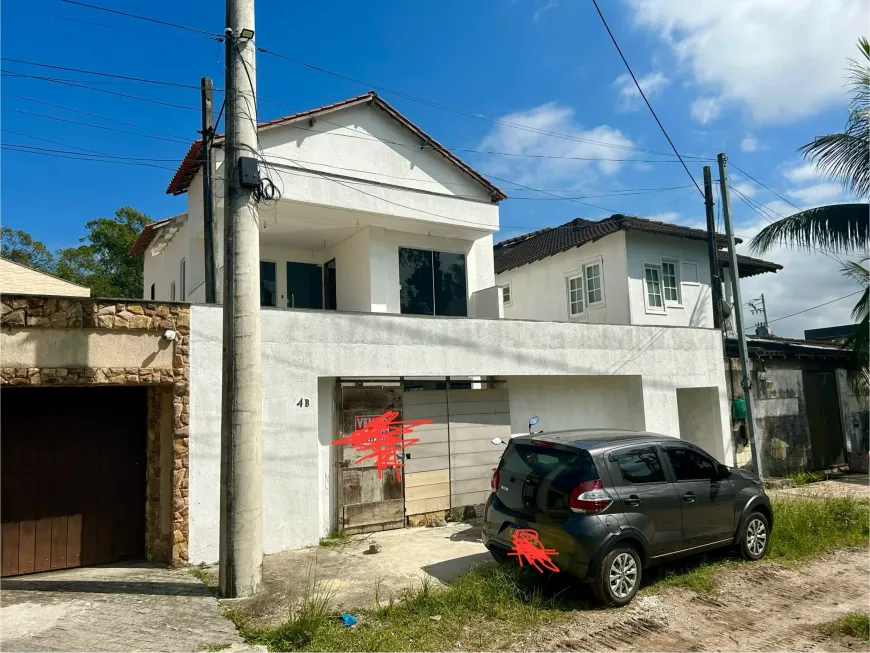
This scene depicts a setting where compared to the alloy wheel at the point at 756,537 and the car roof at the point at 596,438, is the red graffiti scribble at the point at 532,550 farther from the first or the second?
the alloy wheel at the point at 756,537

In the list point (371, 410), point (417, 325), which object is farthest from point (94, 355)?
point (417, 325)

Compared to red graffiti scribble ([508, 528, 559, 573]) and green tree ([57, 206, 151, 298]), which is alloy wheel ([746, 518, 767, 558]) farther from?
green tree ([57, 206, 151, 298])

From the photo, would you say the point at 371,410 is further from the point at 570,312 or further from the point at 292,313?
the point at 570,312

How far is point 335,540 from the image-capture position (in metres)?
8.59

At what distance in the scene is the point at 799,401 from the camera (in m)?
14.9

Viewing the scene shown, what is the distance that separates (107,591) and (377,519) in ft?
12.9

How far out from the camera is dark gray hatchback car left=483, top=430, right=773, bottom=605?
580cm

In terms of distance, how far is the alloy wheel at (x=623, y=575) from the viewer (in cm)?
584

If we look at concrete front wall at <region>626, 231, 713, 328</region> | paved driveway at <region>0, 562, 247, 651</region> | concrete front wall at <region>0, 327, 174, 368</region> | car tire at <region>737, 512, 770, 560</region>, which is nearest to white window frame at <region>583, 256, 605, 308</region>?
concrete front wall at <region>626, 231, 713, 328</region>

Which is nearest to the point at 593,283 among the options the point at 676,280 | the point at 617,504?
the point at 676,280

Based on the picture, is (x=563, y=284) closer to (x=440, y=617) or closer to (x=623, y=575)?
(x=623, y=575)

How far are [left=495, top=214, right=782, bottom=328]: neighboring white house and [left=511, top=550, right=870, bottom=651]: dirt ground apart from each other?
9.63 meters

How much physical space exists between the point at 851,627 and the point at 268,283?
12.3 metres

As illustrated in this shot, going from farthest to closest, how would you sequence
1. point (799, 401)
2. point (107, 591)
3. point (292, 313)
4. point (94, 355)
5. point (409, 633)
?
point (799, 401) < point (292, 313) < point (94, 355) < point (107, 591) < point (409, 633)
